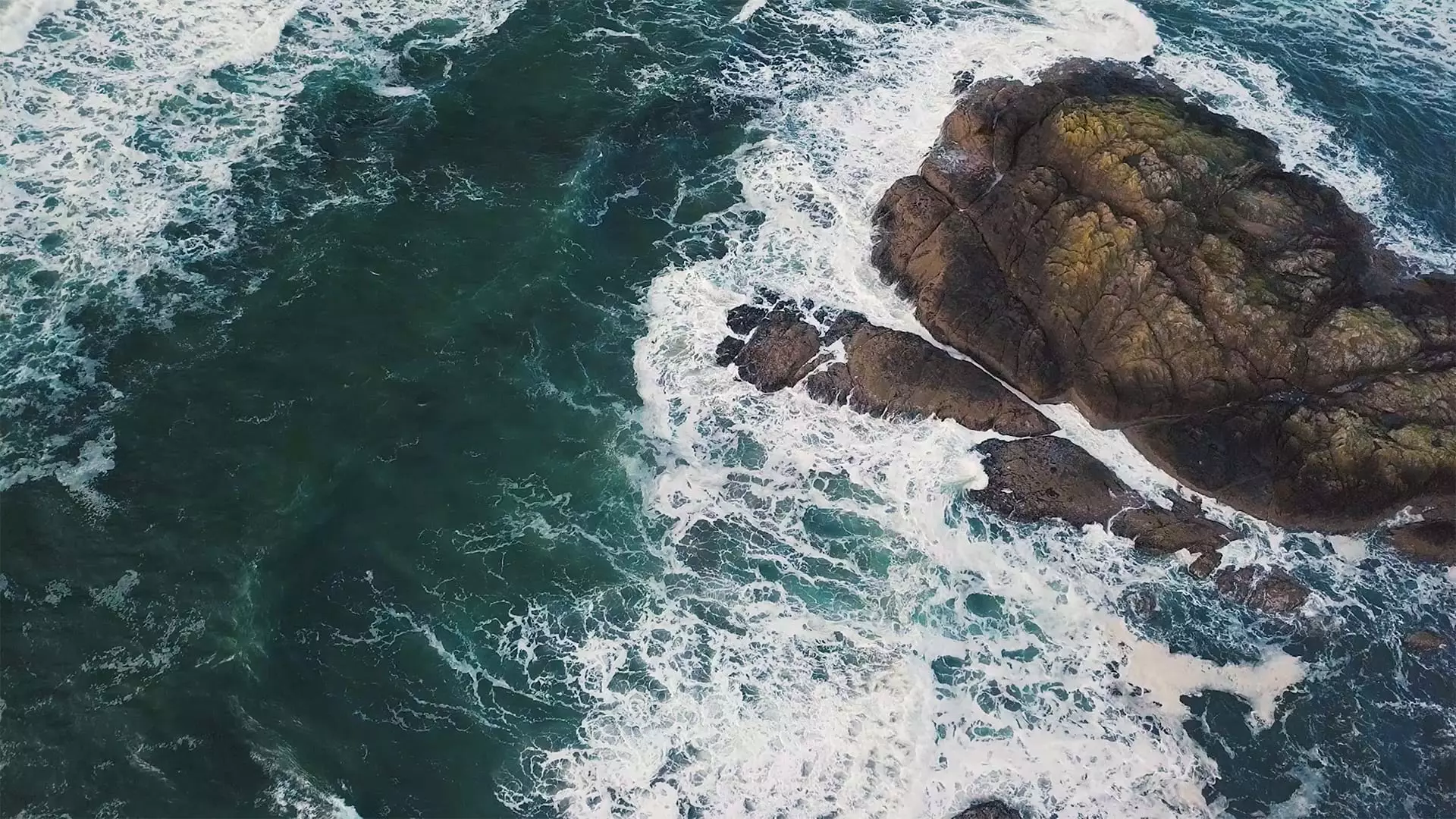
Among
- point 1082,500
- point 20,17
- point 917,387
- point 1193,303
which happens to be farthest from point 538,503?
point 20,17

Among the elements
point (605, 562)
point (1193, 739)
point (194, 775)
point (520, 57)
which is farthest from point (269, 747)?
point (520, 57)

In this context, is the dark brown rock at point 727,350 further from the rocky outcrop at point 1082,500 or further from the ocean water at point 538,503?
the rocky outcrop at point 1082,500

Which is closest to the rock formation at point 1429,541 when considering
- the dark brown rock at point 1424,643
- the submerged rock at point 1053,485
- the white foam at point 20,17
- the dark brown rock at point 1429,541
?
the dark brown rock at point 1429,541

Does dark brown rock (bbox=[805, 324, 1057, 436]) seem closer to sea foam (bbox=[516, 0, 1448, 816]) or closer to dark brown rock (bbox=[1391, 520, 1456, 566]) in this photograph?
sea foam (bbox=[516, 0, 1448, 816])

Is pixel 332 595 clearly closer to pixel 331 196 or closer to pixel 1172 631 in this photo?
pixel 331 196

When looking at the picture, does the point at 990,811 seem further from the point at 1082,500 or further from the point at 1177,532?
the point at 1177,532
